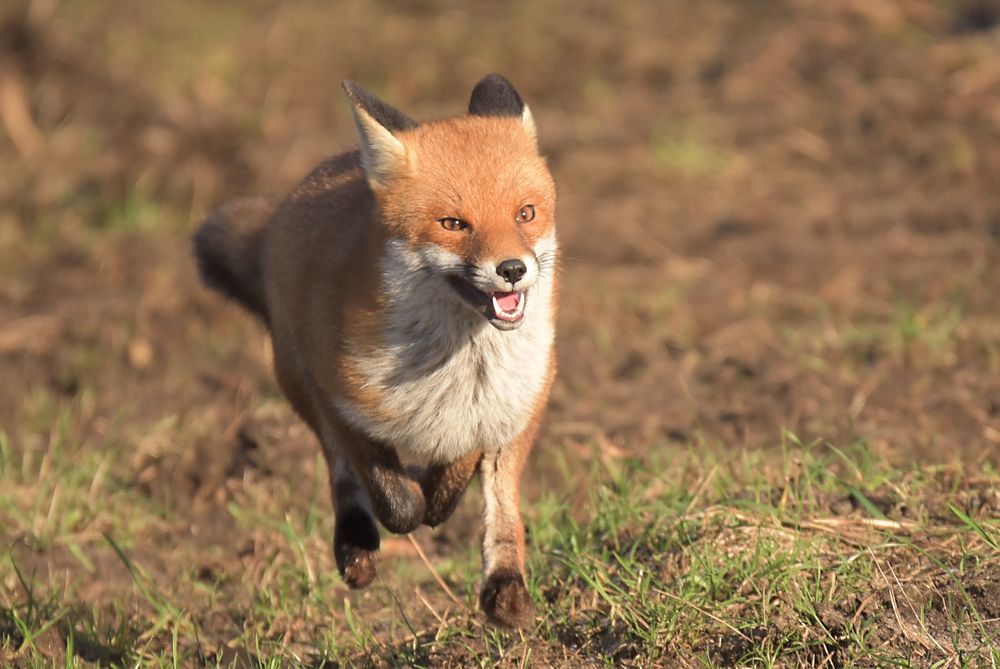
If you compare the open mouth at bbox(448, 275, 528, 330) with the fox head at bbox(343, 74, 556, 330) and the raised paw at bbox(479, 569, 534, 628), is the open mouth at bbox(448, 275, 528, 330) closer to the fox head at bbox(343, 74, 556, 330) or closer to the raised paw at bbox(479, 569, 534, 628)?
the fox head at bbox(343, 74, 556, 330)

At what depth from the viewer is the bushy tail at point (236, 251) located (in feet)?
19.4

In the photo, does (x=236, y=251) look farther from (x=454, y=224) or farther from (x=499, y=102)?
(x=454, y=224)

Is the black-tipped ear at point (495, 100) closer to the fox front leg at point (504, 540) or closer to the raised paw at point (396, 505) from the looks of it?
the fox front leg at point (504, 540)

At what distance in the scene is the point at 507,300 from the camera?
426 centimetres

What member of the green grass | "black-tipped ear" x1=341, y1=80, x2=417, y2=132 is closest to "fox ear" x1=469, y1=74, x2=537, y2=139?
"black-tipped ear" x1=341, y1=80, x2=417, y2=132

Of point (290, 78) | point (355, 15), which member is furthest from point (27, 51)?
point (355, 15)

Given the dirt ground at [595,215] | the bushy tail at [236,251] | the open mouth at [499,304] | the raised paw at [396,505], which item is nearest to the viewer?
the open mouth at [499,304]

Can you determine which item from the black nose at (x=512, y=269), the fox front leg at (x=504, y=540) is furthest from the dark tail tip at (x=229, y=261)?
the black nose at (x=512, y=269)

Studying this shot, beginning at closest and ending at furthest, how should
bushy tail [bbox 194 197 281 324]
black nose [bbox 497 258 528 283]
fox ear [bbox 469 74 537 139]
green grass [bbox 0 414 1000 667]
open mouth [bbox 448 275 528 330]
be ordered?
1. black nose [bbox 497 258 528 283]
2. open mouth [bbox 448 275 528 330]
3. green grass [bbox 0 414 1000 667]
4. fox ear [bbox 469 74 537 139]
5. bushy tail [bbox 194 197 281 324]

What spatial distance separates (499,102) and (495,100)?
0.02m

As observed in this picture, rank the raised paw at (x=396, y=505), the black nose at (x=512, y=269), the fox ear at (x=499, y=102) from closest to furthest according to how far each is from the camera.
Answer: the black nose at (x=512, y=269) < the raised paw at (x=396, y=505) < the fox ear at (x=499, y=102)

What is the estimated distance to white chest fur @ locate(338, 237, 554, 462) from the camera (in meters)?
4.55

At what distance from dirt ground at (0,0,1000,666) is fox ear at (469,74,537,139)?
6.66 feet

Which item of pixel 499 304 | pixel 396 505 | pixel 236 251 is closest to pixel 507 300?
pixel 499 304
